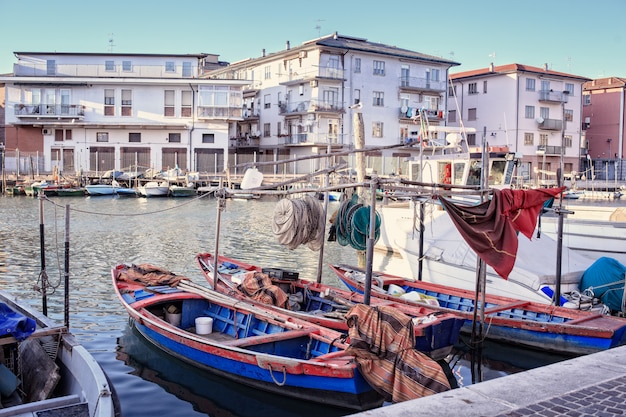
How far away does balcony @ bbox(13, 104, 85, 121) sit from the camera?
171 feet

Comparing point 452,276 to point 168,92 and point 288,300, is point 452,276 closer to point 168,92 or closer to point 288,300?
point 288,300

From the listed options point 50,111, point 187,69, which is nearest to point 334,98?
point 187,69

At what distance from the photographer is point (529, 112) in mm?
62719

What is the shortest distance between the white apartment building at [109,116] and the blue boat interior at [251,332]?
4177 cm

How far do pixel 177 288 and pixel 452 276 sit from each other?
7509mm

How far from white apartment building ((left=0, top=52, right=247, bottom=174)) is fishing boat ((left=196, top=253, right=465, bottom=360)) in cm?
3974

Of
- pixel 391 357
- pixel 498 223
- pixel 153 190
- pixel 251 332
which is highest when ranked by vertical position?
pixel 498 223

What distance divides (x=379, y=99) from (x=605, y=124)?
93.0 ft

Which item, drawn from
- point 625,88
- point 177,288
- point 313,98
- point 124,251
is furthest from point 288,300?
point 625,88

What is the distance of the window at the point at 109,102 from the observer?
5353 centimetres

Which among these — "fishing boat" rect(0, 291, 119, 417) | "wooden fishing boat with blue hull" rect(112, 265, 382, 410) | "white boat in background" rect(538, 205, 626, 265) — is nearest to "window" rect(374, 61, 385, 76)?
"white boat in background" rect(538, 205, 626, 265)

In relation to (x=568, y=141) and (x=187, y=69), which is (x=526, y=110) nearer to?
(x=568, y=141)

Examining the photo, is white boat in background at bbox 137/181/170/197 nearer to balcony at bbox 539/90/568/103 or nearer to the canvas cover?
the canvas cover

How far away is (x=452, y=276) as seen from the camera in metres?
16.5
